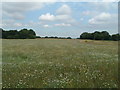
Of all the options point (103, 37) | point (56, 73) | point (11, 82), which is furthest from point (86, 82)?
point (103, 37)

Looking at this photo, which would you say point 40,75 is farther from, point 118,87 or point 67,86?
point 118,87

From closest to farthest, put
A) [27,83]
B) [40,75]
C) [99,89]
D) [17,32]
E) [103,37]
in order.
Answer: [99,89] → [27,83] → [40,75] → [103,37] → [17,32]

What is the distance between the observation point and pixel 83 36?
13062 centimetres

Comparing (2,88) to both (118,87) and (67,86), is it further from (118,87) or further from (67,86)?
(118,87)

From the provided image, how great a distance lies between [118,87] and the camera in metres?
9.34

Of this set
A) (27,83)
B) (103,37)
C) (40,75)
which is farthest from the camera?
(103,37)

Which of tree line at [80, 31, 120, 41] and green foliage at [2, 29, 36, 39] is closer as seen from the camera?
tree line at [80, 31, 120, 41]

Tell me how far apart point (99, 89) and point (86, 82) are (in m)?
1.07

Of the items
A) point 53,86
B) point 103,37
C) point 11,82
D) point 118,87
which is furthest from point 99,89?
point 103,37

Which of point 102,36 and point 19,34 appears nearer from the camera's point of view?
point 102,36

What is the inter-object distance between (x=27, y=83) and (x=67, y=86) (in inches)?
79.1

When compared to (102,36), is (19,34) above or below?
above

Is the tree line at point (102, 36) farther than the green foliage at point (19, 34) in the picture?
No

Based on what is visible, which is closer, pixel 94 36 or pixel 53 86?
pixel 53 86
